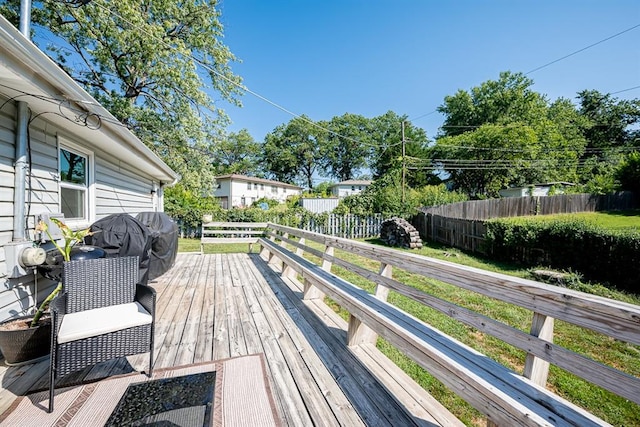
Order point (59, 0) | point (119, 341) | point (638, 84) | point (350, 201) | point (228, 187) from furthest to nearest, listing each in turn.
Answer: point (228, 187)
point (350, 201)
point (638, 84)
point (59, 0)
point (119, 341)

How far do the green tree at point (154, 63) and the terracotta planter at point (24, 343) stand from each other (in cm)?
940

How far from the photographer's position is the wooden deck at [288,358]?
168 centimetres

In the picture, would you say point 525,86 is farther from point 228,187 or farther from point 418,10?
point 228,187

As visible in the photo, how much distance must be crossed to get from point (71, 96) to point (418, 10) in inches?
419

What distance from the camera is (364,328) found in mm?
2486

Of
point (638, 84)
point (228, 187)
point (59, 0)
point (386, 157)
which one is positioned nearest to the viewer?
point (59, 0)

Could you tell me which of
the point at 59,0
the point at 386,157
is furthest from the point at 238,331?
the point at 386,157

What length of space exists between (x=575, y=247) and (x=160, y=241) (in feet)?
29.8

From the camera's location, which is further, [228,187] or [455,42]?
[228,187]

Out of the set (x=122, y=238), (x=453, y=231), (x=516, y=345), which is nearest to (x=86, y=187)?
(x=122, y=238)

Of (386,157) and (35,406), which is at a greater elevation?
(386,157)

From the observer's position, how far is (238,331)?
9.08 ft

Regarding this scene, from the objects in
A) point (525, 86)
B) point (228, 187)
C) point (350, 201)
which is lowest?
point (350, 201)

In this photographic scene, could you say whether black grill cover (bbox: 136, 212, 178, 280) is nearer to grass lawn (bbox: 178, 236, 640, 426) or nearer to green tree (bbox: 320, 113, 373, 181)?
grass lawn (bbox: 178, 236, 640, 426)
